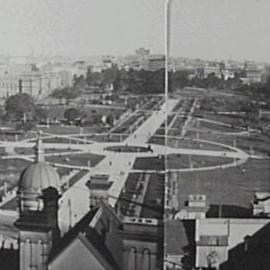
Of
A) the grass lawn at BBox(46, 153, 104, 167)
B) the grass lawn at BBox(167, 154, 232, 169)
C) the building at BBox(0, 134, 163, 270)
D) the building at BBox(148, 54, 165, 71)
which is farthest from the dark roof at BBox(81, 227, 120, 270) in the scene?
the building at BBox(148, 54, 165, 71)

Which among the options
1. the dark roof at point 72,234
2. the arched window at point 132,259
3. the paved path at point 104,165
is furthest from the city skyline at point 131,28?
the arched window at point 132,259

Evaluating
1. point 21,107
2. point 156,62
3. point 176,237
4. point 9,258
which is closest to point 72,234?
point 9,258

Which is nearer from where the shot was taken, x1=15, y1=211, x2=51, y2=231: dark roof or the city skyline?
the city skyline

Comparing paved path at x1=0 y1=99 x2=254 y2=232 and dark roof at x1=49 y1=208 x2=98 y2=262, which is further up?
paved path at x1=0 y1=99 x2=254 y2=232

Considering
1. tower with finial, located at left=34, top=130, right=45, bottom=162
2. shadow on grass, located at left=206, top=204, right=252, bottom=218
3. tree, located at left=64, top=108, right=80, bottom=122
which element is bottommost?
shadow on grass, located at left=206, top=204, right=252, bottom=218

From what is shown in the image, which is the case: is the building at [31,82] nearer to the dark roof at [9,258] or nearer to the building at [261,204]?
the dark roof at [9,258]

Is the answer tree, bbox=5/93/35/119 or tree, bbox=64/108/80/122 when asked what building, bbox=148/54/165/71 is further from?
tree, bbox=5/93/35/119
